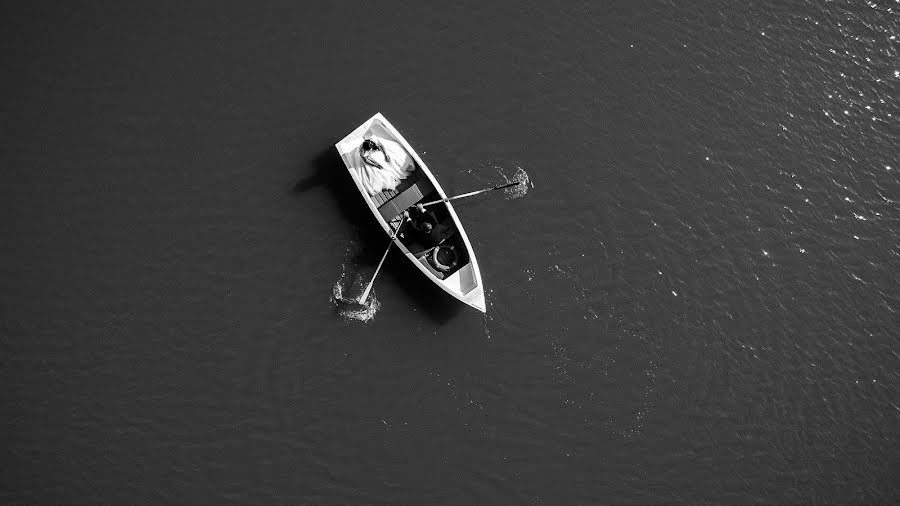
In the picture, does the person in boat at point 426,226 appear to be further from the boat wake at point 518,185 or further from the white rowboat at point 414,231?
the boat wake at point 518,185

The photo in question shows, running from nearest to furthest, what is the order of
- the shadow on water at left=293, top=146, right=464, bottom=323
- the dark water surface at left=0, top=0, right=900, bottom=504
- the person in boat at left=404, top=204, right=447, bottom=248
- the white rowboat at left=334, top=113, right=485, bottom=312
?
the dark water surface at left=0, top=0, right=900, bottom=504, the white rowboat at left=334, top=113, right=485, bottom=312, the person in boat at left=404, top=204, right=447, bottom=248, the shadow on water at left=293, top=146, right=464, bottom=323

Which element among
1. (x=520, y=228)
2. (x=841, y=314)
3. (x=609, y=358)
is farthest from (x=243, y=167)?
(x=841, y=314)

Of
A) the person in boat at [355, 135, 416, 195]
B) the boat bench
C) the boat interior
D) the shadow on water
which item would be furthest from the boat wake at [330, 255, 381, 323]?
the person in boat at [355, 135, 416, 195]

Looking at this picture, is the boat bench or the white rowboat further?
the boat bench

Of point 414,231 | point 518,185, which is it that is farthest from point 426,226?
point 518,185

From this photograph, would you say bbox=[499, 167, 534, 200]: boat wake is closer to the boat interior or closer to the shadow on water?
the boat interior

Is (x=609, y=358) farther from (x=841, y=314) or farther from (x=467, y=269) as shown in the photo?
(x=841, y=314)

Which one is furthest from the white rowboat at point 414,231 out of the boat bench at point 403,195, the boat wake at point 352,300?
the boat wake at point 352,300
